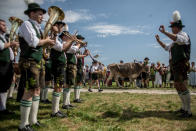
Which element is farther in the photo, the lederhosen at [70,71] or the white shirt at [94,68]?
the white shirt at [94,68]

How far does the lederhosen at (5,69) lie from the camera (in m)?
5.11

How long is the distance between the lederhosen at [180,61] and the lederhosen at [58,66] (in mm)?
3341

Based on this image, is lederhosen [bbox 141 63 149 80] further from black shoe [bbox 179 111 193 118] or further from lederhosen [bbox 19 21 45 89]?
lederhosen [bbox 19 21 45 89]

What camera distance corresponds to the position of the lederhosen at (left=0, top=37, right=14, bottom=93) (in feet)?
16.8

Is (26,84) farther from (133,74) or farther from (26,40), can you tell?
(133,74)

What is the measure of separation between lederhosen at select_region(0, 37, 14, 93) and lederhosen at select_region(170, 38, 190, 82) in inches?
197

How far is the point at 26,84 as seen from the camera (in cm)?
369

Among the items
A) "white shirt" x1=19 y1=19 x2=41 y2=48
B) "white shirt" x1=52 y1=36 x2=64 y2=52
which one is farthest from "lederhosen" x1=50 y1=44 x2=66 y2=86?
"white shirt" x1=19 y1=19 x2=41 y2=48

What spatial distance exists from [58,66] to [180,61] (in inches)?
142

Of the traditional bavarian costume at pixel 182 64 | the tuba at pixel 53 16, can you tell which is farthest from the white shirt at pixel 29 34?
the traditional bavarian costume at pixel 182 64

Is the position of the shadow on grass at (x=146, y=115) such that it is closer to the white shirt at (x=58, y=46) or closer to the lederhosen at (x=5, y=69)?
the white shirt at (x=58, y=46)

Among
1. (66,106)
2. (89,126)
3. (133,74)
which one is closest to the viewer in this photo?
(89,126)

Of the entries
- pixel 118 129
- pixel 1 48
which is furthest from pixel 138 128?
pixel 1 48

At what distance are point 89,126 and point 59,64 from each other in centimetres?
201
